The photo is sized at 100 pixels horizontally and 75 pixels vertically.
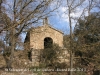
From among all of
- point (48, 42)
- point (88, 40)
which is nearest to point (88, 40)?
point (88, 40)

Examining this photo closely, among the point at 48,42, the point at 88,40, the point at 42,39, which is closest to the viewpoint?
the point at 88,40

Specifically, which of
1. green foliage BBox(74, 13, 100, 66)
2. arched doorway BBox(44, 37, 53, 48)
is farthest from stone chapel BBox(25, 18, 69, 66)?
green foliage BBox(74, 13, 100, 66)

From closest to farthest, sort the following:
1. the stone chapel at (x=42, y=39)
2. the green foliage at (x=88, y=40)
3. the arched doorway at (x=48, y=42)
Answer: the green foliage at (x=88, y=40) < the stone chapel at (x=42, y=39) < the arched doorway at (x=48, y=42)

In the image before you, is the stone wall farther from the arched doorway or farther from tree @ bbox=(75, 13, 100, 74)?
tree @ bbox=(75, 13, 100, 74)

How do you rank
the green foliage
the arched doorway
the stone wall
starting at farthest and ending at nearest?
the stone wall → the arched doorway → the green foliage

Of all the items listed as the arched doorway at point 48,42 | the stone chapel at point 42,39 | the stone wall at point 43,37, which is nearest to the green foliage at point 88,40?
the arched doorway at point 48,42

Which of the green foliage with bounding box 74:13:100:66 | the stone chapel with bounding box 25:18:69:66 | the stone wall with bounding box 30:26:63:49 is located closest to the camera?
the green foliage with bounding box 74:13:100:66

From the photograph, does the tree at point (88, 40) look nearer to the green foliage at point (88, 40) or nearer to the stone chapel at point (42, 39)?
the green foliage at point (88, 40)

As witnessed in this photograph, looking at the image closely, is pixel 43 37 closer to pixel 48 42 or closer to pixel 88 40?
pixel 48 42

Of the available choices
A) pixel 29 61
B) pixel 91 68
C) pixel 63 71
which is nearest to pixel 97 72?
pixel 91 68

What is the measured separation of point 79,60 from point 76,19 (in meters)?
5.07

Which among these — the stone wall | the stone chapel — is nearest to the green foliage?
the stone chapel

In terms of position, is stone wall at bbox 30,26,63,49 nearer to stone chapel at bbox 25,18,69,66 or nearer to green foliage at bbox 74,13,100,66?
stone chapel at bbox 25,18,69,66

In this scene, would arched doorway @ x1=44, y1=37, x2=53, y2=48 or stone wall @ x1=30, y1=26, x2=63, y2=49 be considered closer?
arched doorway @ x1=44, y1=37, x2=53, y2=48
